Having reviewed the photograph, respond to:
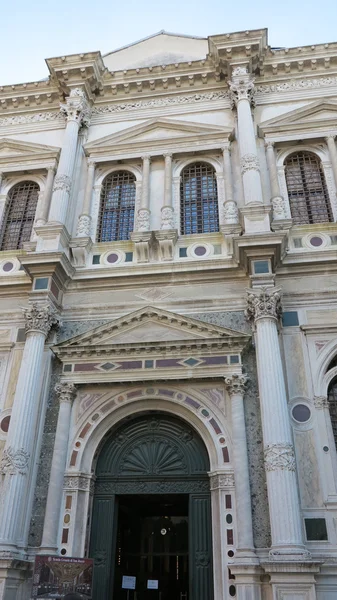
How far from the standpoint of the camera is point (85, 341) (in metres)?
12.1

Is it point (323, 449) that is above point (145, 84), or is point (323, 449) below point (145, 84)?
below

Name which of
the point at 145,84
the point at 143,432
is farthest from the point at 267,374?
the point at 145,84

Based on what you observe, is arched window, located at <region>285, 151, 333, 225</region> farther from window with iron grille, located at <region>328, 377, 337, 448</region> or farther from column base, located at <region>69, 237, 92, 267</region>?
column base, located at <region>69, 237, 92, 267</region>

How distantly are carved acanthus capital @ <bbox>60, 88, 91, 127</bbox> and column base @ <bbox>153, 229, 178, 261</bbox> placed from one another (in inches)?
196

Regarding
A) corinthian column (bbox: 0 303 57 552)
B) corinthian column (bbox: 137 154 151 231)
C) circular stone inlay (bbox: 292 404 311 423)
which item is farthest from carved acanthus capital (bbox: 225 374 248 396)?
corinthian column (bbox: 137 154 151 231)

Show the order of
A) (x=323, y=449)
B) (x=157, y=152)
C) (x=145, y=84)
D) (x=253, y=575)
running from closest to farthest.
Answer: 1. (x=253, y=575)
2. (x=323, y=449)
3. (x=157, y=152)
4. (x=145, y=84)

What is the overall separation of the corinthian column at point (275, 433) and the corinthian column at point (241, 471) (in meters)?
0.49

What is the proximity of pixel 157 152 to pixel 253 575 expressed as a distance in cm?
1080

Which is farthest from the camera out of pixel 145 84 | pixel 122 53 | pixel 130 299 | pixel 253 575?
pixel 122 53

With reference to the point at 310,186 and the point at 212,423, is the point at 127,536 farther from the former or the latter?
the point at 310,186

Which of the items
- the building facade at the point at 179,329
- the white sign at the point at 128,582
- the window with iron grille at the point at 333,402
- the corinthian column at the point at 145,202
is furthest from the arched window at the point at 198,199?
the white sign at the point at 128,582

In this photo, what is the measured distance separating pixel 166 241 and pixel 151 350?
117 inches

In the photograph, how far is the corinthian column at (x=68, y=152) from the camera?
551 inches

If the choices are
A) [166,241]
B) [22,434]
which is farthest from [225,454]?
[166,241]
